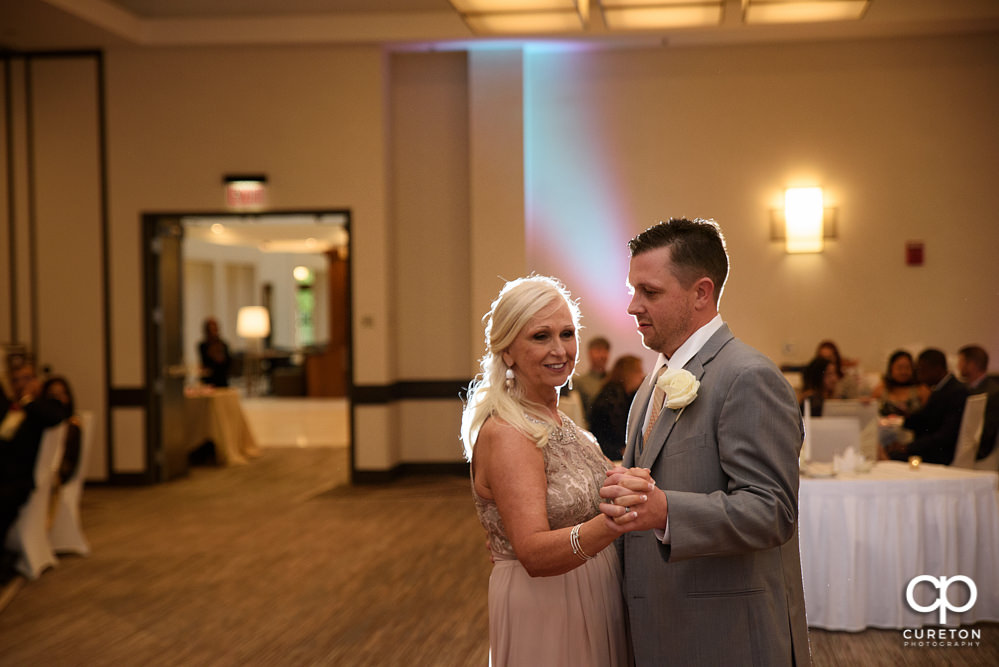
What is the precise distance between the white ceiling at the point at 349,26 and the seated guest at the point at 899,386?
9.93ft

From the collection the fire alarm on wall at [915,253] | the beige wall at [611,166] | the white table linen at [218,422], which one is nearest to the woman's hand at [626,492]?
the beige wall at [611,166]

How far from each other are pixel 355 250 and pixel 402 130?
137 cm

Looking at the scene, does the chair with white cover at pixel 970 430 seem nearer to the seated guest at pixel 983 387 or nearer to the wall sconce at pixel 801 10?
the seated guest at pixel 983 387

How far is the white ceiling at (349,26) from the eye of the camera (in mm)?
8172

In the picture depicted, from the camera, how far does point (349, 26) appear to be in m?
8.58

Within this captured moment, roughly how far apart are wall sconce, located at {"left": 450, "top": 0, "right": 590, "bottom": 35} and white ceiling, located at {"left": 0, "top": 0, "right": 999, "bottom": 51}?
148cm

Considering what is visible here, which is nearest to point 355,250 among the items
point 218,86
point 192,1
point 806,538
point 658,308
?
point 218,86

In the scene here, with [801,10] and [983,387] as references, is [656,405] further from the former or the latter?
[801,10]

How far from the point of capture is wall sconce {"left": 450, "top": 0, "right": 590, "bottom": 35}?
6.43 m

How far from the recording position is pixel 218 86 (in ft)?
29.1

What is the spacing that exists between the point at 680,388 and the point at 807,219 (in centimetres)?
751

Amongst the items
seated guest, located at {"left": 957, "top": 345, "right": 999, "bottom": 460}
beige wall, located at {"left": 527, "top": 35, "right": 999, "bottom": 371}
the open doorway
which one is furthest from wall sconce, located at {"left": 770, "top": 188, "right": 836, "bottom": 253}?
the open doorway

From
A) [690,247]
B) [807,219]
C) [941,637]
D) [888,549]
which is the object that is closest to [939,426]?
[888,549]

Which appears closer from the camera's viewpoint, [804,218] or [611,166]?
[804,218]
